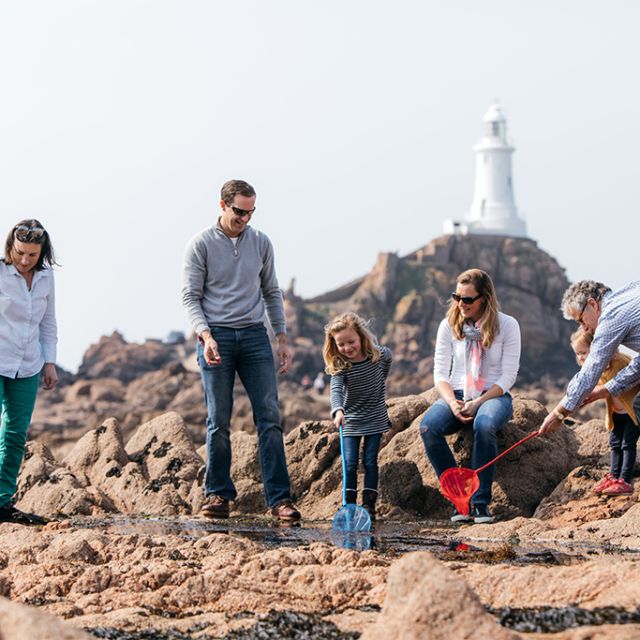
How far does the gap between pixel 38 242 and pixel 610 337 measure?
3.78 meters

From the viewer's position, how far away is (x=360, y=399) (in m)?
8.51

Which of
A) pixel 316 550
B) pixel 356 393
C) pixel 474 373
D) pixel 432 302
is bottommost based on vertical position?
pixel 316 550

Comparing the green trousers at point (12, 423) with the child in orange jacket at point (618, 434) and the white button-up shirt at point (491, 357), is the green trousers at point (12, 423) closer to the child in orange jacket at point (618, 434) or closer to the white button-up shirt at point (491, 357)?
the white button-up shirt at point (491, 357)

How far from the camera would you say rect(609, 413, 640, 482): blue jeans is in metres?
7.96

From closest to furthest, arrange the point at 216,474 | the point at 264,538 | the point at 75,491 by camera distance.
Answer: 1. the point at 264,538
2. the point at 216,474
3. the point at 75,491

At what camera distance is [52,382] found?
7.98m

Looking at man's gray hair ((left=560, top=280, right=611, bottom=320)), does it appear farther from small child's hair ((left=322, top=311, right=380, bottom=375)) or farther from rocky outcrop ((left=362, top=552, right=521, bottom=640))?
rocky outcrop ((left=362, top=552, right=521, bottom=640))

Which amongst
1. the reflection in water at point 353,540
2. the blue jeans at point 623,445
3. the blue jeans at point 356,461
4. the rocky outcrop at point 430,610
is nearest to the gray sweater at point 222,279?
the blue jeans at point 356,461

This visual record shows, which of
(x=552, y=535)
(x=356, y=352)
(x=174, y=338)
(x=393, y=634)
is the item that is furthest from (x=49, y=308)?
(x=174, y=338)

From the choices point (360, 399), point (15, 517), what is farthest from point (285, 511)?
point (15, 517)

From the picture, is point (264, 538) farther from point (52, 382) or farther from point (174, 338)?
point (174, 338)

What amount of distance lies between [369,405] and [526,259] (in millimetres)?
63334

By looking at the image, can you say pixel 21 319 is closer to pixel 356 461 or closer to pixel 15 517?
pixel 15 517

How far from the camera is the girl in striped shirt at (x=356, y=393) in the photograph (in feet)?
27.6
